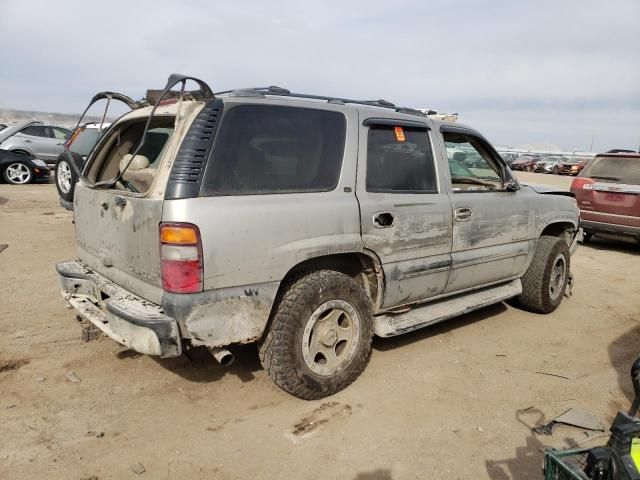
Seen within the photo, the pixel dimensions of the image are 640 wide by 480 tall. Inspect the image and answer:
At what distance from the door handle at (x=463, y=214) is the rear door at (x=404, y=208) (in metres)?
0.11

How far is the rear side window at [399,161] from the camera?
345 centimetres

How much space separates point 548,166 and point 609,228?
33.8 meters

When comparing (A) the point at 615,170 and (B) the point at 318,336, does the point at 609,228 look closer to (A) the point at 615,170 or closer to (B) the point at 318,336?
(A) the point at 615,170

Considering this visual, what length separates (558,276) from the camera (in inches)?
206

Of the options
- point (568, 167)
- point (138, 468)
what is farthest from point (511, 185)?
point (568, 167)

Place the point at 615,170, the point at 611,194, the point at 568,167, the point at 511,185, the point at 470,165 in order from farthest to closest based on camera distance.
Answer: the point at 568,167 → the point at 615,170 → the point at 611,194 → the point at 470,165 → the point at 511,185

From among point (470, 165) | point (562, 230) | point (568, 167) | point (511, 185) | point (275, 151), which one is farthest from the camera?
point (568, 167)

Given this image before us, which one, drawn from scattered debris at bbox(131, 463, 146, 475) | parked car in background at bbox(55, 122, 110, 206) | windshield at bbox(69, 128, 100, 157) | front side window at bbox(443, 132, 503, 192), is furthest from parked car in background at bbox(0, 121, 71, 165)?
scattered debris at bbox(131, 463, 146, 475)

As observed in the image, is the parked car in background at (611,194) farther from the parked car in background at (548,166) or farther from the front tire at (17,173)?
the parked car in background at (548,166)

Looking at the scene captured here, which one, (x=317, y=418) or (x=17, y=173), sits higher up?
(x=17, y=173)

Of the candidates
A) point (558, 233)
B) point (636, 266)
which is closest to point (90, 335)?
point (558, 233)

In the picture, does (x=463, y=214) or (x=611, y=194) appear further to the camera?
(x=611, y=194)

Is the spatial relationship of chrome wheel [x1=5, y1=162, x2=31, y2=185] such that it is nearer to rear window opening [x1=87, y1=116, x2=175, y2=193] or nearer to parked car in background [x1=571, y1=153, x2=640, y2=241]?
rear window opening [x1=87, y1=116, x2=175, y2=193]

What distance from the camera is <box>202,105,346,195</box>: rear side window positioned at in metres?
2.76
